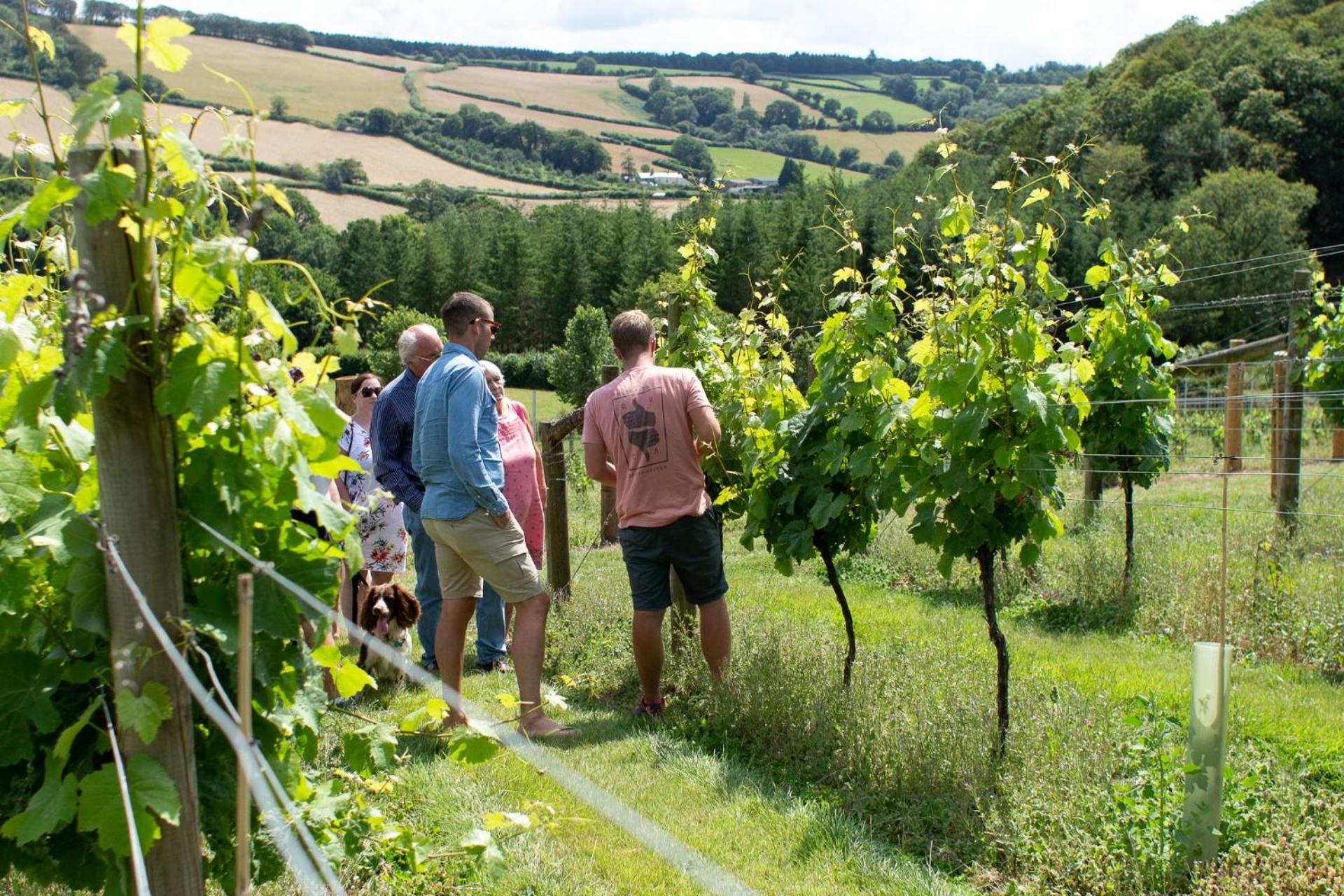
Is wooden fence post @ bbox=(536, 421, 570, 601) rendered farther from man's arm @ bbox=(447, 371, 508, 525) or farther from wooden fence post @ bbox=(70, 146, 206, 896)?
wooden fence post @ bbox=(70, 146, 206, 896)

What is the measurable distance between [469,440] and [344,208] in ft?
241

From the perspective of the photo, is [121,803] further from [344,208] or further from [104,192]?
[344,208]

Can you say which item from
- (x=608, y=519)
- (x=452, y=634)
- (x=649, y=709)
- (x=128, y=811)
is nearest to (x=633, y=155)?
(x=608, y=519)

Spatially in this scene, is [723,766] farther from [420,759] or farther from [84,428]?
[84,428]

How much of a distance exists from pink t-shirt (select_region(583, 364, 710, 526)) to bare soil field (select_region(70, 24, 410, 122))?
79470 mm

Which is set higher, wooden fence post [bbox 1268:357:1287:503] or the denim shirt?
the denim shirt

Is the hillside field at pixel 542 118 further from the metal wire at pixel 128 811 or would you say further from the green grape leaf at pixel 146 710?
the green grape leaf at pixel 146 710

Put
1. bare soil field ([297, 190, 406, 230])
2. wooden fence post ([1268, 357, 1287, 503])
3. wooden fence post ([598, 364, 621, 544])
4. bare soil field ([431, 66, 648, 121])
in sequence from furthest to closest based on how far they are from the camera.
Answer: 1. bare soil field ([431, 66, 648, 121])
2. bare soil field ([297, 190, 406, 230])
3. wooden fence post ([598, 364, 621, 544])
4. wooden fence post ([1268, 357, 1287, 503])

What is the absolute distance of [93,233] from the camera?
6.32 feet

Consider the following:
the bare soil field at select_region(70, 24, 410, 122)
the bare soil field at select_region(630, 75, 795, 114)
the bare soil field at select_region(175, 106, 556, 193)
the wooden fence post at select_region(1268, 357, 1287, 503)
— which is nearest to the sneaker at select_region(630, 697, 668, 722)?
the wooden fence post at select_region(1268, 357, 1287, 503)

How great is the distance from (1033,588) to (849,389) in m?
4.28

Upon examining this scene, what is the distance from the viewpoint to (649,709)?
588 cm

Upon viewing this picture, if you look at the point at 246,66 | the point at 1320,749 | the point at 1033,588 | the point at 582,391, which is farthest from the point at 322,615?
the point at 246,66

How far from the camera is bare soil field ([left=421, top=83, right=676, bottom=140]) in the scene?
99625mm
